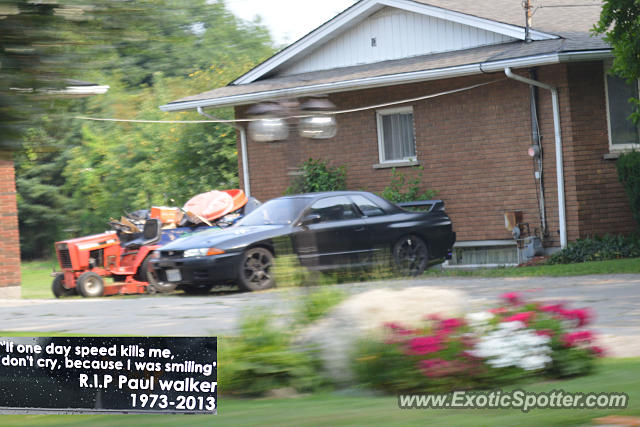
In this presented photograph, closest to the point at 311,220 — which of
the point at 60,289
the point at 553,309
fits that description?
the point at 60,289

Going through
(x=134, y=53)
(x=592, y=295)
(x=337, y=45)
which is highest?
(x=337, y=45)

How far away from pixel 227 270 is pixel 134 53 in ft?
31.8

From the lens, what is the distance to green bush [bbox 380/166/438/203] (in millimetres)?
19453

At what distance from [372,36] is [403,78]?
2.80 metres

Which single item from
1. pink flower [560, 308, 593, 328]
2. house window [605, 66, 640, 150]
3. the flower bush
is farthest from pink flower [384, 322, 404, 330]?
house window [605, 66, 640, 150]

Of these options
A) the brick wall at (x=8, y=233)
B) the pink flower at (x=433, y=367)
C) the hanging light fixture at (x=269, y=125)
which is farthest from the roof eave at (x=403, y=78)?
the pink flower at (x=433, y=367)

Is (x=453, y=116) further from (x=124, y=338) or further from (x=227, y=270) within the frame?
(x=124, y=338)

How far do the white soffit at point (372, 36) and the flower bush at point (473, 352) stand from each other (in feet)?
40.6

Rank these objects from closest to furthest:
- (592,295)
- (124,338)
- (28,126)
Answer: (28,126)
(124,338)
(592,295)

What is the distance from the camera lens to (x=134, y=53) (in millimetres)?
4410

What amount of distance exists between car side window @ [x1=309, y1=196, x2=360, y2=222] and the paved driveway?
5.17ft

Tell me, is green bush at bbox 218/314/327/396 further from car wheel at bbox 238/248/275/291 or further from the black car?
car wheel at bbox 238/248/275/291

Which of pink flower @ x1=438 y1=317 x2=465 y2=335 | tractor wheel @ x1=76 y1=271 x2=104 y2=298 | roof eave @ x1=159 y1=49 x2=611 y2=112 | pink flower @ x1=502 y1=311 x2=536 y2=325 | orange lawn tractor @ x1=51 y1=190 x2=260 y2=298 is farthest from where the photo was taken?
roof eave @ x1=159 y1=49 x2=611 y2=112

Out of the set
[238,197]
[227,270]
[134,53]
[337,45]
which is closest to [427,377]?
[134,53]
